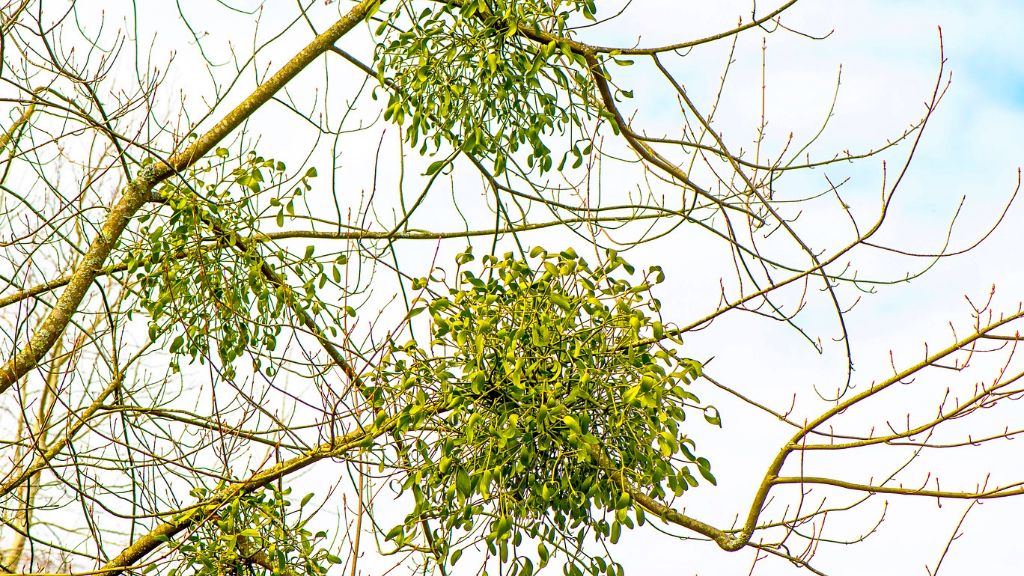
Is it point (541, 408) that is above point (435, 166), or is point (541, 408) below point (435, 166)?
below

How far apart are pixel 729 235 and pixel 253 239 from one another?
51.3 inches

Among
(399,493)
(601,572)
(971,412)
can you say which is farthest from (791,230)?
(399,493)

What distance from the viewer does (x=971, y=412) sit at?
2191 mm

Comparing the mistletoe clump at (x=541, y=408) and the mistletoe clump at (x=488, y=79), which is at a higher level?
the mistletoe clump at (x=488, y=79)

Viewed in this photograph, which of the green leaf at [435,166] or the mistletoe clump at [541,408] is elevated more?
the green leaf at [435,166]

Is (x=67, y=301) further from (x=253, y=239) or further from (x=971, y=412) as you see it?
(x=971, y=412)

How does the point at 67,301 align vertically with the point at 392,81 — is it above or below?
below

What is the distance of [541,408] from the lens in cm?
202

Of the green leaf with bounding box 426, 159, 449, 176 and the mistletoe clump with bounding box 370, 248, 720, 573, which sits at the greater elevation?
the green leaf with bounding box 426, 159, 449, 176

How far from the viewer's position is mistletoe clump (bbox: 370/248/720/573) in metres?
2.09

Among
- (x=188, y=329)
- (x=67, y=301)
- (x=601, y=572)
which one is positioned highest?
(x=67, y=301)

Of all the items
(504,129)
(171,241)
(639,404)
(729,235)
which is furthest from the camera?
(171,241)

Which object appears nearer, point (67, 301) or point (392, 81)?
point (392, 81)

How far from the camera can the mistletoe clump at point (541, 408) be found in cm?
209
